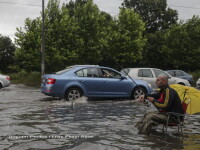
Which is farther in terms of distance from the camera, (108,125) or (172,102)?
(108,125)

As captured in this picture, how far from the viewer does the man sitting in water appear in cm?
726

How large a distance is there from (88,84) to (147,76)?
5018 millimetres

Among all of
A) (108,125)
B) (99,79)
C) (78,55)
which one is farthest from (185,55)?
(108,125)

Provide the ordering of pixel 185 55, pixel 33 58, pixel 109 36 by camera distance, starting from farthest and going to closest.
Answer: pixel 185 55
pixel 109 36
pixel 33 58

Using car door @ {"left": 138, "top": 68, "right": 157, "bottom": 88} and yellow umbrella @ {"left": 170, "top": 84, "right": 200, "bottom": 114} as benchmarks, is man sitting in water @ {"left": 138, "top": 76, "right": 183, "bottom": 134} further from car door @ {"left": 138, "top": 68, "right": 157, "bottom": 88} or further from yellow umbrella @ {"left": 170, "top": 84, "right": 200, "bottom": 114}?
car door @ {"left": 138, "top": 68, "right": 157, "bottom": 88}

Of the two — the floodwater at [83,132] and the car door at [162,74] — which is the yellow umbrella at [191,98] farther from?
the car door at [162,74]

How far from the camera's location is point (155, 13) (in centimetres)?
6656

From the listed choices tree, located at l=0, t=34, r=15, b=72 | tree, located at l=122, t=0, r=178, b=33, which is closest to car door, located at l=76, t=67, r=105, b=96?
tree, located at l=0, t=34, r=15, b=72

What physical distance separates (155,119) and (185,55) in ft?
122

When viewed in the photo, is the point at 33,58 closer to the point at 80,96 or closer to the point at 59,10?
the point at 59,10

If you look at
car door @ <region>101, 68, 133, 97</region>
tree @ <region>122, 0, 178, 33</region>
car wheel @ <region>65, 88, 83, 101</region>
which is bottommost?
car wheel @ <region>65, 88, 83, 101</region>

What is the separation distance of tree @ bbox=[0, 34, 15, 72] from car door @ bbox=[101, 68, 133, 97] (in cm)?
3647

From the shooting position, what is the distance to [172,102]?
24.0ft

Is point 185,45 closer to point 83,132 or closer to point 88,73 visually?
point 88,73
